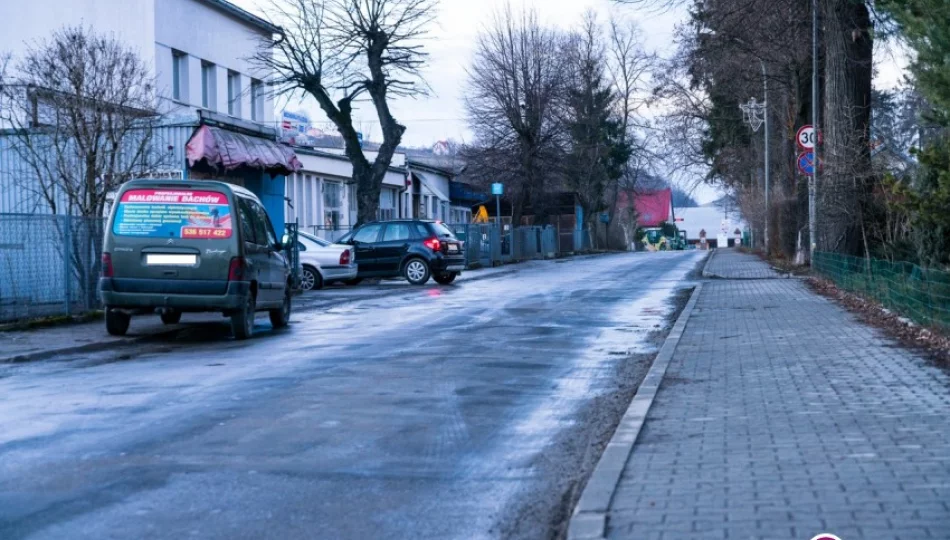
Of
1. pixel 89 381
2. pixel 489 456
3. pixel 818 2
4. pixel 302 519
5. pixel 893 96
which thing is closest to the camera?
pixel 302 519

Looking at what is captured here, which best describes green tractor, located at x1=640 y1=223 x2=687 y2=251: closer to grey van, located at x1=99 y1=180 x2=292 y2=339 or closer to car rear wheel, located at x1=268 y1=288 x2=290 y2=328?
car rear wheel, located at x1=268 y1=288 x2=290 y2=328

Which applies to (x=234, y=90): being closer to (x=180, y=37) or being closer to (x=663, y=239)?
(x=180, y=37)

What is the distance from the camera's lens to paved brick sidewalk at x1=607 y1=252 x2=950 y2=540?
5.31m

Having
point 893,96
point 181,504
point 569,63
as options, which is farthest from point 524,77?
point 181,504

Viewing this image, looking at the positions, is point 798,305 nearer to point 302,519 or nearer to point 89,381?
point 89,381

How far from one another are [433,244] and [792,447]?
22817 mm

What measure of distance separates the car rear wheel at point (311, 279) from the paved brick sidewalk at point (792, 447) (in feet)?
52.8

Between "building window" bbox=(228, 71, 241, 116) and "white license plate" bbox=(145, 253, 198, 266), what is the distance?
85.8 ft

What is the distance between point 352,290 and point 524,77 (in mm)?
33741

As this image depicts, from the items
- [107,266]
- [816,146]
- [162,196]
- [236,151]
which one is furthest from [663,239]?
[107,266]

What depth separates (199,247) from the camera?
47.2 feet

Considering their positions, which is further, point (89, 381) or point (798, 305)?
point (798, 305)

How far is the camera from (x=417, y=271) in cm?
2980

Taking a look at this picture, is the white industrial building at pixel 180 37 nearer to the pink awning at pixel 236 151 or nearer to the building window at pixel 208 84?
the building window at pixel 208 84
